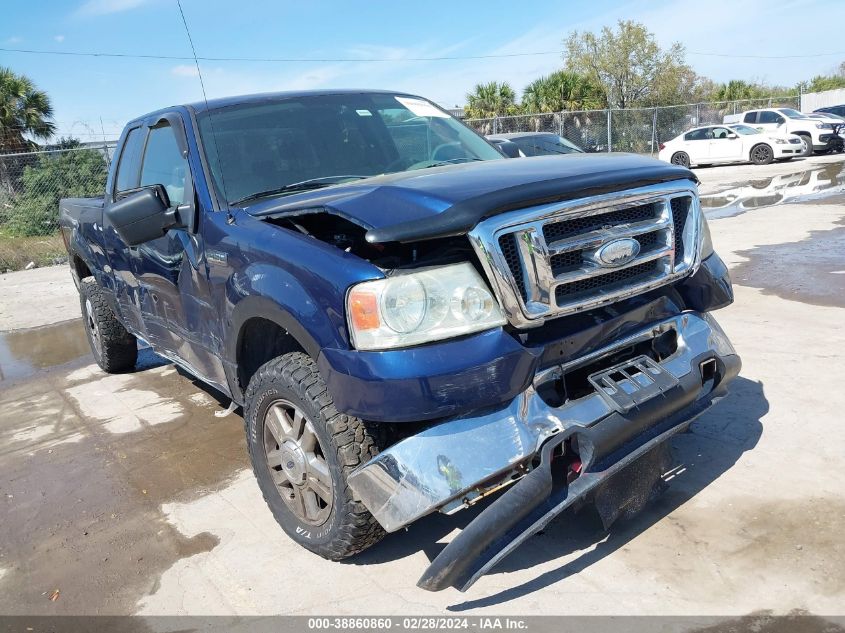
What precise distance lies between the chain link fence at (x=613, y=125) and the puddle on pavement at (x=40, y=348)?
638 inches

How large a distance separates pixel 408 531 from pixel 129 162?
3295mm

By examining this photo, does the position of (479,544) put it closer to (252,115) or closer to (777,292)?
(252,115)

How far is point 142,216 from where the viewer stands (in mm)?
3521

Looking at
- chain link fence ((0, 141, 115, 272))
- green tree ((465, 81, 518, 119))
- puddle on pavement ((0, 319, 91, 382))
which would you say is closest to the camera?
puddle on pavement ((0, 319, 91, 382))

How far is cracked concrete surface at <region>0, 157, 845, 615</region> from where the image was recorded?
2.75m

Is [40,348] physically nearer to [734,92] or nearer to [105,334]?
[105,334]

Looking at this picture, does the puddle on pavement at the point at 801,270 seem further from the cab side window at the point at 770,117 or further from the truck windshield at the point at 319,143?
the cab side window at the point at 770,117

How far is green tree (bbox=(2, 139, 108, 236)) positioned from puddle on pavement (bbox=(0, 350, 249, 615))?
1095cm

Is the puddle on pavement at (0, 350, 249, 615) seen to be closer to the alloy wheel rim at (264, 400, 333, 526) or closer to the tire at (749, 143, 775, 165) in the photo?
the alloy wheel rim at (264, 400, 333, 526)

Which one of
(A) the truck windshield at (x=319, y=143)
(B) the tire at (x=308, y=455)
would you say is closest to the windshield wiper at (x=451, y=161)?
(A) the truck windshield at (x=319, y=143)

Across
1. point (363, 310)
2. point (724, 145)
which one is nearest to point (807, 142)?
point (724, 145)

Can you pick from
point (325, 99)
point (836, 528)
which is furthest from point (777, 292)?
point (325, 99)

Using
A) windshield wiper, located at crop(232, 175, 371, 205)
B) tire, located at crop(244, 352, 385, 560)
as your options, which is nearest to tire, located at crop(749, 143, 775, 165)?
windshield wiper, located at crop(232, 175, 371, 205)

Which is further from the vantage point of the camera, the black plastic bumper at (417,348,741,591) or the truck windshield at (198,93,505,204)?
the truck windshield at (198,93,505,204)
